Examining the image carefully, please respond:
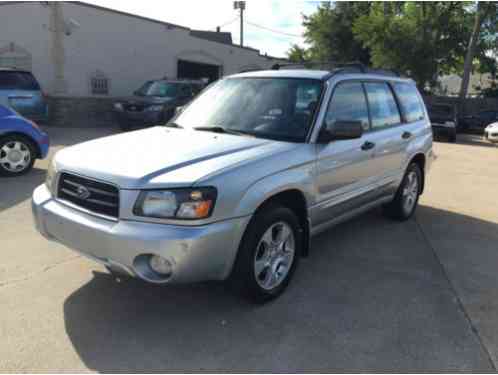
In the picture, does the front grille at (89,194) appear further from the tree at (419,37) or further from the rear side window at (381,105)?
the tree at (419,37)

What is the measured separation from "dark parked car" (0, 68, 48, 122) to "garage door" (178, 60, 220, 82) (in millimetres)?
11334

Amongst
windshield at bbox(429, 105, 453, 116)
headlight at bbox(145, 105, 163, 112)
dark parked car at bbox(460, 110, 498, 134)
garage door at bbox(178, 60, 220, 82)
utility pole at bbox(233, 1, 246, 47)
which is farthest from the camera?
utility pole at bbox(233, 1, 246, 47)

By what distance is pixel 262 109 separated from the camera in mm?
4016

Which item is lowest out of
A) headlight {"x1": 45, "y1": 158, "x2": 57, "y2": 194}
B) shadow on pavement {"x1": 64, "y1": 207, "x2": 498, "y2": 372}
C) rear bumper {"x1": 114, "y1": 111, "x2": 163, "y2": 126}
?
shadow on pavement {"x1": 64, "y1": 207, "x2": 498, "y2": 372}

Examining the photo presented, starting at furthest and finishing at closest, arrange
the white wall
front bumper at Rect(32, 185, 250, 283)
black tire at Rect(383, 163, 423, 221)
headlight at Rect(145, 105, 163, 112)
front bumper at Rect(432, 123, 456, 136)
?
the white wall → front bumper at Rect(432, 123, 456, 136) → headlight at Rect(145, 105, 163, 112) → black tire at Rect(383, 163, 423, 221) → front bumper at Rect(32, 185, 250, 283)

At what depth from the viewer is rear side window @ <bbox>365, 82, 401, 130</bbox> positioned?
4.73 m

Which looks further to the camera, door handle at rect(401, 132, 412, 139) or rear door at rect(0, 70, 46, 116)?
rear door at rect(0, 70, 46, 116)

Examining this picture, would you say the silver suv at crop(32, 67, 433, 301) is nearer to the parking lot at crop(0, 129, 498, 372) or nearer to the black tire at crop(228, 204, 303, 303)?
the black tire at crop(228, 204, 303, 303)

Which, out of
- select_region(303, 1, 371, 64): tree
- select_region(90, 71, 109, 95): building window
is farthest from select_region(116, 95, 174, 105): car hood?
select_region(303, 1, 371, 64): tree

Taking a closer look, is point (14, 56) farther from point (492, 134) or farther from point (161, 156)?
point (492, 134)

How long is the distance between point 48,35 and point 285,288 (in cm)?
1705

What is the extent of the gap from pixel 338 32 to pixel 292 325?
33.0m

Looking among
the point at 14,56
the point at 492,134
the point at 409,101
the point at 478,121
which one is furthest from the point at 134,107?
the point at 478,121

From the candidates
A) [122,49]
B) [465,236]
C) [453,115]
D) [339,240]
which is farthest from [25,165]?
[453,115]
